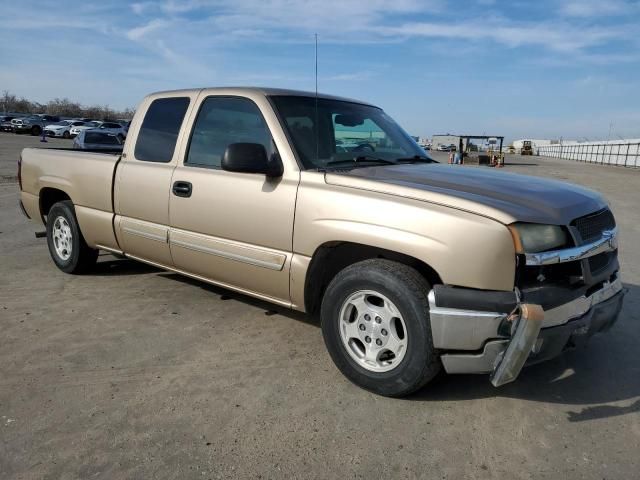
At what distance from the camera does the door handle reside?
4.01 meters

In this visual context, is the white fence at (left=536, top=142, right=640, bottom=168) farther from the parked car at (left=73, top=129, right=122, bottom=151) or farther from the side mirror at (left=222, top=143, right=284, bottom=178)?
the side mirror at (left=222, top=143, right=284, bottom=178)

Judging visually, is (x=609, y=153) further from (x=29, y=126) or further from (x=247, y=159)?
(x=247, y=159)

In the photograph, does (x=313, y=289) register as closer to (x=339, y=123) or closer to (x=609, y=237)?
(x=339, y=123)

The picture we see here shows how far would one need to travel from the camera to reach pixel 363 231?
3008 mm

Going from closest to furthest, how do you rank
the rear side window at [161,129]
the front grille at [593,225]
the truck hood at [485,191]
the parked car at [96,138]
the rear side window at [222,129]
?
the truck hood at [485,191] < the front grille at [593,225] < the rear side window at [222,129] < the rear side window at [161,129] < the parked car at [96,138]

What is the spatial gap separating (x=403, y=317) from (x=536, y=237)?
2.73 feet

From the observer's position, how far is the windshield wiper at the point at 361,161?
12.2 feet

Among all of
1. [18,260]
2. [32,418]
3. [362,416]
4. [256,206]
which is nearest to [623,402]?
[362,416]

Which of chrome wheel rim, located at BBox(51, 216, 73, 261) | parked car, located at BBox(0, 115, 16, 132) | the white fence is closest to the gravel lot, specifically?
chrome wheel rim, located at BBox(51, 216, 73, 261)

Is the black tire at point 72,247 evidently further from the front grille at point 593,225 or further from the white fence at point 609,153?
the white fence at point 609,153

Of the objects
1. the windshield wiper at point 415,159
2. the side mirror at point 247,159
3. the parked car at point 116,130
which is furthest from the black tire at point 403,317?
the parked car at point 116,130

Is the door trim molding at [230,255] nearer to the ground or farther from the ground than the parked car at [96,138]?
nearer to the ground

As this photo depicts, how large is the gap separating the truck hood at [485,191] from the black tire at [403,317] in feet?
1.51

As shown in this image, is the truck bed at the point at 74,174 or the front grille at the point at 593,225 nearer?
the front grille at the point at 593,225
